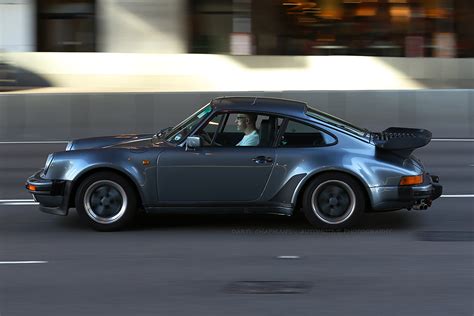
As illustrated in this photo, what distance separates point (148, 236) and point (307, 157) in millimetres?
1692

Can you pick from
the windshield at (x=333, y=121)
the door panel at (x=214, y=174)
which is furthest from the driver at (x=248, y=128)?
the windshield at (x=333, y=121)

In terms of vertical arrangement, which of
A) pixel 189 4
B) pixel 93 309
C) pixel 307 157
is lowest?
pixel 93 309

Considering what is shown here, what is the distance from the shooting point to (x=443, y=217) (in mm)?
8703

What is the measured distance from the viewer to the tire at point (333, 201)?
25.5 feet

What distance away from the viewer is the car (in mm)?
7750

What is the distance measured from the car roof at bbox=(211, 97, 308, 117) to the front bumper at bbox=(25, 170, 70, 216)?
5.48 feet

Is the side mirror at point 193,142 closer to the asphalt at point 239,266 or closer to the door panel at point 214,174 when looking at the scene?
the door panel at point 214,174

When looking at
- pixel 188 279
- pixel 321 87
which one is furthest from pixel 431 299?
pixel 321 87

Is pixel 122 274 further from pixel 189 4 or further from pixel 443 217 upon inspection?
pixel 189 4

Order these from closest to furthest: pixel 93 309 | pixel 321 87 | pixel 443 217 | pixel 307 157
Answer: pixel 93 309 < pixel 307 157 < pixel 443 217 < pixel 321 87

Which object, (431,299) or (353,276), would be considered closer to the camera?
(431,299)

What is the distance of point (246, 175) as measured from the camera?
7.75 meters

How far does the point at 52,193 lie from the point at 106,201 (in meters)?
0.52

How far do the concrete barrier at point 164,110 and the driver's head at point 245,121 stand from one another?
8394mm
